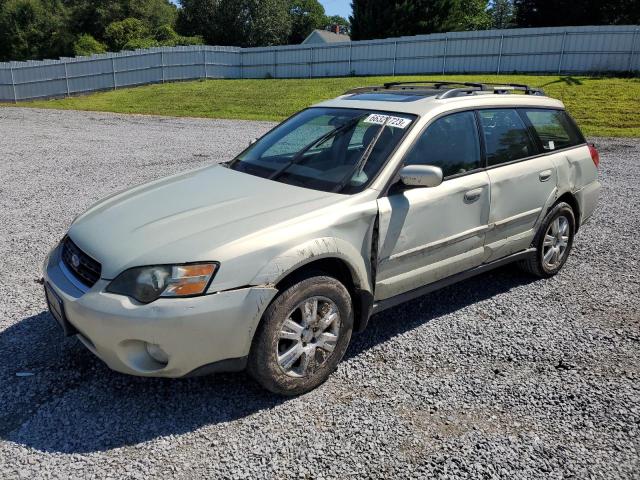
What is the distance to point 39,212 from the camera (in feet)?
23.0

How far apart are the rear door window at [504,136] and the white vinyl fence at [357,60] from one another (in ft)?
74.2

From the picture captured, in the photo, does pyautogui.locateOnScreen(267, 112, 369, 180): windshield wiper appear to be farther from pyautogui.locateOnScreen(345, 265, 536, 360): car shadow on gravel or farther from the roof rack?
pyautogui.locateOnScreen(345, 265, 536, 360): car shadow on gravel

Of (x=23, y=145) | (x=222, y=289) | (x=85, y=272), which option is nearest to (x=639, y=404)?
(x=222, y=289)

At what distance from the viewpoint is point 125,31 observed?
49812 millimetres

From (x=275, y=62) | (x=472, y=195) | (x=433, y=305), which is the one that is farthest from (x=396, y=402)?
(x=275, y=62)

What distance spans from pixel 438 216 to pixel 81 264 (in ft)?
7.70

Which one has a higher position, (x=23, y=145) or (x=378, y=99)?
(x=378, y=99)

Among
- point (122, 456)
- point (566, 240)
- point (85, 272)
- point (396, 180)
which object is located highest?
point (396, 180)

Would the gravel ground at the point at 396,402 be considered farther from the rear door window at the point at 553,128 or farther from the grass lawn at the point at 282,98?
the grass lawn at the point at 282,98

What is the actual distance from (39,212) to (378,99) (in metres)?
5.08

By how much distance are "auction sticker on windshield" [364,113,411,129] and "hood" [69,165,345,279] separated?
0.81 meters

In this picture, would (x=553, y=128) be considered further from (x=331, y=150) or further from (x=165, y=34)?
(x=165, y=34)

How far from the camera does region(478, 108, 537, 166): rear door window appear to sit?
4234 mm

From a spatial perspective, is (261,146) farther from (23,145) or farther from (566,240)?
(23,145)
